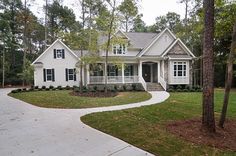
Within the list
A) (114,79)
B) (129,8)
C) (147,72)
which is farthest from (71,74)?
(129,8)

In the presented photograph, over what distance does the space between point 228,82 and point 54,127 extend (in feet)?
19.5

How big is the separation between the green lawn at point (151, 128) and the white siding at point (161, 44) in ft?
45.0

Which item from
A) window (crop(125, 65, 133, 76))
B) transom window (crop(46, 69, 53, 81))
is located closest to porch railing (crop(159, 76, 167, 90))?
window (crop(125, 65, 133, 76))

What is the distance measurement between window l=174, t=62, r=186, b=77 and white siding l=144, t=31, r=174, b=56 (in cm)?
245

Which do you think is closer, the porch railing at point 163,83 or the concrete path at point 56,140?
the concrete path at point 56,140

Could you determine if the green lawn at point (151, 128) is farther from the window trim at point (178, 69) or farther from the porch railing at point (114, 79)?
the porch railing at point (114, 79)

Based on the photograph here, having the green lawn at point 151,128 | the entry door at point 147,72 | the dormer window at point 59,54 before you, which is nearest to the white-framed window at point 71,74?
the dormer window at point 59,54

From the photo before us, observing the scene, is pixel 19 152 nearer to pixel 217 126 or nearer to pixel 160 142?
pixel 160 142

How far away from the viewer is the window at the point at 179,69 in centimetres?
2441

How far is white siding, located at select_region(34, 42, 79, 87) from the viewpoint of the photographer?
25609mm

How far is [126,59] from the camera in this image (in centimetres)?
2508

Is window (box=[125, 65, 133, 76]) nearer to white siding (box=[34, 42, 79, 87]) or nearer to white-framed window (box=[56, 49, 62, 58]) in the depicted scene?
white siding (box=[34, 42, 79, 87])

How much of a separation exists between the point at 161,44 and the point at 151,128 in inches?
742

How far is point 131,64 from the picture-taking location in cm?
2669
